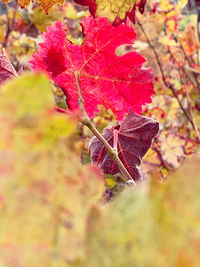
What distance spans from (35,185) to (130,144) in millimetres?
378

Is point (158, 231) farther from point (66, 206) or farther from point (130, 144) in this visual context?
point (130, 144)

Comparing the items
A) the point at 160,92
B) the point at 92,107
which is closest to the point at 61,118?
the point at 92,107

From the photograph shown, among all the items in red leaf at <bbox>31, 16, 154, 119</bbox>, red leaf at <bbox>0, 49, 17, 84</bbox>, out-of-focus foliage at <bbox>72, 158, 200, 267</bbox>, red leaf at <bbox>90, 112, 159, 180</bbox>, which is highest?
out-of-focus foliage at <bbox>72, 158, 200, 267</bbox>

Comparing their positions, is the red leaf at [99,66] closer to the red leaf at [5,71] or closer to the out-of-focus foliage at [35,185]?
the red leaf at [5,71]

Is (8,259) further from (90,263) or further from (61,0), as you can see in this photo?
(61,0)

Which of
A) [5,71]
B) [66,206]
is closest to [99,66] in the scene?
[5,71]

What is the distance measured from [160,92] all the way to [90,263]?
7.89 ft

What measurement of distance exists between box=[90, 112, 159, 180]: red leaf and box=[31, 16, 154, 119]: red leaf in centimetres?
2

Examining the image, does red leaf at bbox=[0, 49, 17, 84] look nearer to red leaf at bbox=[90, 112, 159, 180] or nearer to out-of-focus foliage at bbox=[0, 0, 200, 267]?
red leaf at bbox=[90, 112, 159, 180]

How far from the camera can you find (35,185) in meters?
0.22

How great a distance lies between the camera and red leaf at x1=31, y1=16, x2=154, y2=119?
1.68 ft

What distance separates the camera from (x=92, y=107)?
0.58 metres

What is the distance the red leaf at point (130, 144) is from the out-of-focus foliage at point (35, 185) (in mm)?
344

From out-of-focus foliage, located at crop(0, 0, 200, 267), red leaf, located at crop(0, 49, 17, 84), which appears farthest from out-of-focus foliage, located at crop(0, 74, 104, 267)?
red leaf, located at crop(0, 49, 17, 84)
